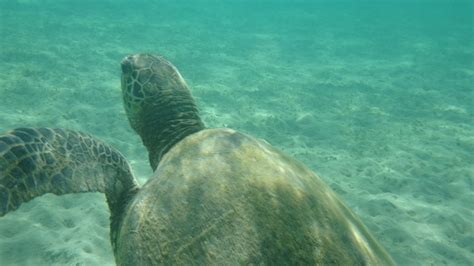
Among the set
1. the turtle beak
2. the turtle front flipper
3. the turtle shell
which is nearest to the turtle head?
the turtle beak

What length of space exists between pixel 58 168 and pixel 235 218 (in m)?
1.41

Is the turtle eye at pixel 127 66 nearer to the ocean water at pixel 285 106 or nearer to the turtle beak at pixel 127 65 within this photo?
the turtle beak at pixel 127 65

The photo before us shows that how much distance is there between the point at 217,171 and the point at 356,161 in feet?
20.5

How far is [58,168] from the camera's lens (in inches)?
109

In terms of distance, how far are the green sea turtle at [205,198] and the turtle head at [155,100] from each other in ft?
1.81

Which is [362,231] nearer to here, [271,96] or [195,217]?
[195,217]

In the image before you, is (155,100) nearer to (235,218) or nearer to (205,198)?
(205,198)

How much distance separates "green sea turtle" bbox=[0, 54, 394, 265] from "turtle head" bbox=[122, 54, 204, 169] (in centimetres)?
55

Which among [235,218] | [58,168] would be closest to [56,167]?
[58,168]

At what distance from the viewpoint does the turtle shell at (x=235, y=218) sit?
6.86ft

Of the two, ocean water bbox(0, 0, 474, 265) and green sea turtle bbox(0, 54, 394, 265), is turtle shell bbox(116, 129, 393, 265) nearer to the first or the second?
green sea turtle bbox(0, 54, 394, 265)

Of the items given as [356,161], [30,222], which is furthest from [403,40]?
[30,222]

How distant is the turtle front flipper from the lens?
2539mm

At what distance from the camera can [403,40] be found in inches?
942
